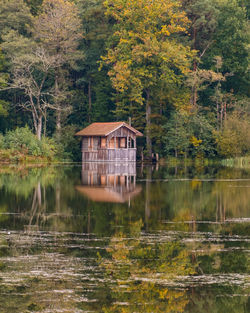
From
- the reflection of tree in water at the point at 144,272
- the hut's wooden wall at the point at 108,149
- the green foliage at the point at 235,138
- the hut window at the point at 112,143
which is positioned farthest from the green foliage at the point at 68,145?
the reflection of tree in water at the point at 144,272

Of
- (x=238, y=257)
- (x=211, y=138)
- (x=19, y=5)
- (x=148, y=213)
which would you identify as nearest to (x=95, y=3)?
(x=19, y=5)

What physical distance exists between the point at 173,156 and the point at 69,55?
17325 millimetres

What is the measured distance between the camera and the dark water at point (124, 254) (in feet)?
32.6

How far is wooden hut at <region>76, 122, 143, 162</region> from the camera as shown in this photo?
220 feet

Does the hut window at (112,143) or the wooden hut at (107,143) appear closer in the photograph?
the wooden hut at (107,143)

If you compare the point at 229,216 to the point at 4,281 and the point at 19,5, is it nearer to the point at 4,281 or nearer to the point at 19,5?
the point at 4,281

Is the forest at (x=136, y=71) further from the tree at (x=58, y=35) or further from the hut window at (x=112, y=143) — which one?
the hut window at (x=112, y=143)

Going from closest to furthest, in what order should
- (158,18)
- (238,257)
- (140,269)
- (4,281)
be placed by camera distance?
1. (4,281)
2. (140,269)
3. (238,257)
4. (158,18)

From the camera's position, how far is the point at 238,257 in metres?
13.3

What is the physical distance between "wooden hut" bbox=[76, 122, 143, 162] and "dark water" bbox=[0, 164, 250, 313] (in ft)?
137

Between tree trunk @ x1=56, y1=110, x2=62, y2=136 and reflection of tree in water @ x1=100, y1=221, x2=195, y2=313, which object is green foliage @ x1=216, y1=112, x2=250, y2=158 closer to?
tree trunk @ x1=56, y1=110, x2=62, y2=136

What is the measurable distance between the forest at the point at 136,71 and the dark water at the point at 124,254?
41.5 meters

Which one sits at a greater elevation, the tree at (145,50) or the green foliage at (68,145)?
the tree at (145,50)

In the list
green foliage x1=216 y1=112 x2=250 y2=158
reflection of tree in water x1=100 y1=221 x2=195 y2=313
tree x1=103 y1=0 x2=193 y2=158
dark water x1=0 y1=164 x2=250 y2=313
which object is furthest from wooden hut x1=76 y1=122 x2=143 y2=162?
reflection of tree in water x1=100 y1=221 x2=195 y2=313
